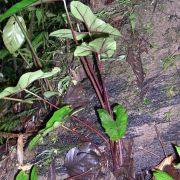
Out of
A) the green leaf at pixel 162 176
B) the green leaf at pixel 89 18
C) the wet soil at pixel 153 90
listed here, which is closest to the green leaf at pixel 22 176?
the wet soil at pixel 153 90

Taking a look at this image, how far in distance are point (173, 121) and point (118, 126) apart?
0.84ft

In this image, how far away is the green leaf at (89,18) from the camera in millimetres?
962

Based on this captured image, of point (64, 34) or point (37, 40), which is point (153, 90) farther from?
point (37, 40)

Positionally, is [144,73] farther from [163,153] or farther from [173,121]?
[163,153]

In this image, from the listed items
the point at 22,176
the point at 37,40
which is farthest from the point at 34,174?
the point at 37,40

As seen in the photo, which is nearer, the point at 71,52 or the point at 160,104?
the point at 160,104

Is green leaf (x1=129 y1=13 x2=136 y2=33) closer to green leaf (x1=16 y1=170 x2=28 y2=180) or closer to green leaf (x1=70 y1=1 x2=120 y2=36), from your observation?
green leaf (x1=70 y1=1 x2=120 y2=36)

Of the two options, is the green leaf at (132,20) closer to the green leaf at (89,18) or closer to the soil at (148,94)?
the soil at (148,94)

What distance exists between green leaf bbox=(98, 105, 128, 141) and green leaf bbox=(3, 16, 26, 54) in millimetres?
626

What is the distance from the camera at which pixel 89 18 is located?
992mm

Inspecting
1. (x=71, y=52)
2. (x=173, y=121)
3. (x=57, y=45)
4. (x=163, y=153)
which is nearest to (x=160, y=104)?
(x=173, y=121)

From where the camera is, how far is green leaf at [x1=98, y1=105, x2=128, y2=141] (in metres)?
1.00

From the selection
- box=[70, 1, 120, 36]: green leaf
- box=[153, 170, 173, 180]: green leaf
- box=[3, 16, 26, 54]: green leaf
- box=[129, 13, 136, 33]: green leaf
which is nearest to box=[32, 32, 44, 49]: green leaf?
box=[3, 16, 26, 54]: green leaf

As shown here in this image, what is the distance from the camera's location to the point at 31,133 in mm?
1307
